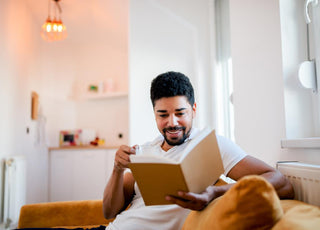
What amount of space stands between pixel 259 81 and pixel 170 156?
80cm

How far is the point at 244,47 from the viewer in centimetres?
192

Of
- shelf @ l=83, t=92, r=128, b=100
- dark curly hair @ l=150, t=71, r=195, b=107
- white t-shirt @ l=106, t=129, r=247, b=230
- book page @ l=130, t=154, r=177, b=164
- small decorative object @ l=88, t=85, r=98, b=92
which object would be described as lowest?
white t-shirt @ l=106, t=129, r=247, b=230

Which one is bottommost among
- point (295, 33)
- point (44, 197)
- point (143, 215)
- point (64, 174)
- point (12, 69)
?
point (44, 197)

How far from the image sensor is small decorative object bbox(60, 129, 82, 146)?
5.00 metres

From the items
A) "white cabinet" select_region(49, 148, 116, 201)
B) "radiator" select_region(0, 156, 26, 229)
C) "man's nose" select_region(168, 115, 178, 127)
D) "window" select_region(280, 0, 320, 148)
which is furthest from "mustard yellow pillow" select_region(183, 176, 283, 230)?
"white cabinet" select_region(49, 148, 116, 201)

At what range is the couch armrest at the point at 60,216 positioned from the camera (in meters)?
1.72

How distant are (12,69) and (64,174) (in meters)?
1.84

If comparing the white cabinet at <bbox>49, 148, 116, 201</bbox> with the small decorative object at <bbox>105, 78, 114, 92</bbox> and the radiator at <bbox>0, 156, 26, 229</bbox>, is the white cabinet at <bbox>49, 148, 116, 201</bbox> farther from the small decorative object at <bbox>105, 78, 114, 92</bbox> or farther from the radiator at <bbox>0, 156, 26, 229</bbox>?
the radiator at <bbox>0, 156, 26, 229</bbox>

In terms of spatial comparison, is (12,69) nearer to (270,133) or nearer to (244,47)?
(244,47)

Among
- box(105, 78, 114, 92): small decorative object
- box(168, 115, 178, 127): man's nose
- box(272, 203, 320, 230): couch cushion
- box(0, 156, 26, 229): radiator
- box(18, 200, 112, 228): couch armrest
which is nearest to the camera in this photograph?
box(272, 203, 320, 230): couch cushion

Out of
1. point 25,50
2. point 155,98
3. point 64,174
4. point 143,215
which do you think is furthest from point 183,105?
point 64,174

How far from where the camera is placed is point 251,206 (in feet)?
2.13

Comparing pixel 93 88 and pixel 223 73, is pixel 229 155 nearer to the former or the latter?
pixel 223 73

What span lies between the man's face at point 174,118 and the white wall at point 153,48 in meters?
1.93
